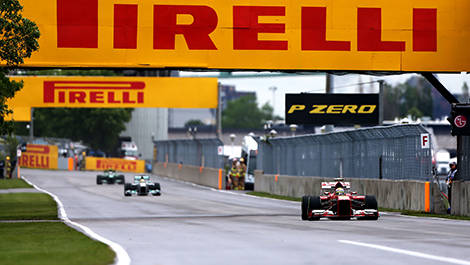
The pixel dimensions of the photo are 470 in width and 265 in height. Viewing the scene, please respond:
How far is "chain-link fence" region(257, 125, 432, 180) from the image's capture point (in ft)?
85.0

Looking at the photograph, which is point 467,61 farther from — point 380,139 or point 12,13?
point 12,13

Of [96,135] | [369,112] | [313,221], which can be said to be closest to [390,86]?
[96,135]

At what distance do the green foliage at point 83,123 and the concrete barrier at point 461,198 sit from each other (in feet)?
279

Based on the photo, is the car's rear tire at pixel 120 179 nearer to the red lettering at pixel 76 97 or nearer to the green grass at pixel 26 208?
the red lettering at pixel 76 97

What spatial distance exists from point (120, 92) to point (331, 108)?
17879 millimetres

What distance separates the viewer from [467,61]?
25984 millimetres

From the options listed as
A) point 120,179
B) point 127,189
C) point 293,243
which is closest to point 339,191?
point 293,243

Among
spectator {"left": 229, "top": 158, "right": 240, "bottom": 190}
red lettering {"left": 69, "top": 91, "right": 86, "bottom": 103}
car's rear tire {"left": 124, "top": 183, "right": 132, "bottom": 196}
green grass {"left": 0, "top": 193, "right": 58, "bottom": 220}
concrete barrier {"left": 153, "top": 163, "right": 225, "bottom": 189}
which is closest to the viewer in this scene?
green grass {"left": 0, "top": 193, "right": 58, "bottom": 220}

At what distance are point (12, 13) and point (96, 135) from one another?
8820 centimetres

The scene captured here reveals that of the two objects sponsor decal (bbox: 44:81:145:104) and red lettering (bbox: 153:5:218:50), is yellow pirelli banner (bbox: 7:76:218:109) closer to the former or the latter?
sponsor decal (bbox: 44:81:145:104)

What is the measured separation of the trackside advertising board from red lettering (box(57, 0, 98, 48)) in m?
0.03

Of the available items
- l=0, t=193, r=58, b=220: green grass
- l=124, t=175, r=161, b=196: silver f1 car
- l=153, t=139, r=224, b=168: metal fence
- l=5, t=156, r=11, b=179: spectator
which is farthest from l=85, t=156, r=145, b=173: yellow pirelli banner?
l=0, t=193, r=58, b=220: green grass

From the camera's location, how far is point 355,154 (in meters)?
31.8

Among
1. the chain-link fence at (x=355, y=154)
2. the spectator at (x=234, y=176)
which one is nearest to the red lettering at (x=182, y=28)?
the chain-link fence at (x=355, y=154)
